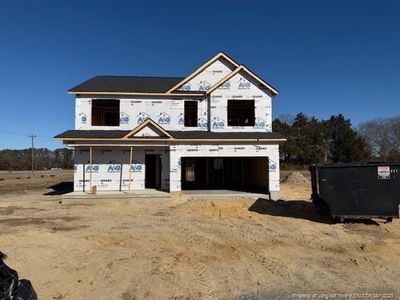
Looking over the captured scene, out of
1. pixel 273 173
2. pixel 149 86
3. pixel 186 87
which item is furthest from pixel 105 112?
pixel 273 173

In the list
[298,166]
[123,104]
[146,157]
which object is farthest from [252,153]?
[298,166]

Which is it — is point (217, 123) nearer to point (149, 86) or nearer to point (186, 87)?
point (186, 87)

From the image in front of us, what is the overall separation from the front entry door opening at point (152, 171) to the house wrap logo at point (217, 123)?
3786mm

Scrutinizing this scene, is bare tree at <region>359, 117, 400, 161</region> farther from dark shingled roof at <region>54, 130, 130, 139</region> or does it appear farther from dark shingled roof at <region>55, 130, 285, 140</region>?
dark shingled roof at <region>54, 130, 130, 139</region>

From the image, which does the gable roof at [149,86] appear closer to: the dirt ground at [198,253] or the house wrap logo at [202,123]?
the house wrap logo at [202,123]

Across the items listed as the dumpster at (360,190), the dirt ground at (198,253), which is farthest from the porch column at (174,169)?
the dumpster at (360,190)

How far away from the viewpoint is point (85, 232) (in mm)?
11289

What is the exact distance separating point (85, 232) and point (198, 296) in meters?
6.24

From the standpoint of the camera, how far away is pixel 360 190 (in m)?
12.0

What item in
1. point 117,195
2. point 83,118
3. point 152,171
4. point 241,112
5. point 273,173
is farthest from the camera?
point 241,112

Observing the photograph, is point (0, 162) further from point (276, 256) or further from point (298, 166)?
point (276, 256)

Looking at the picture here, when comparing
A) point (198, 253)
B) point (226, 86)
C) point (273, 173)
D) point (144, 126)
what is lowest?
point (198, 253)

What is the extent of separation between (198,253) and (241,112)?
17.1 meters

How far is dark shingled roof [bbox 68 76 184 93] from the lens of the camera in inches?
856
